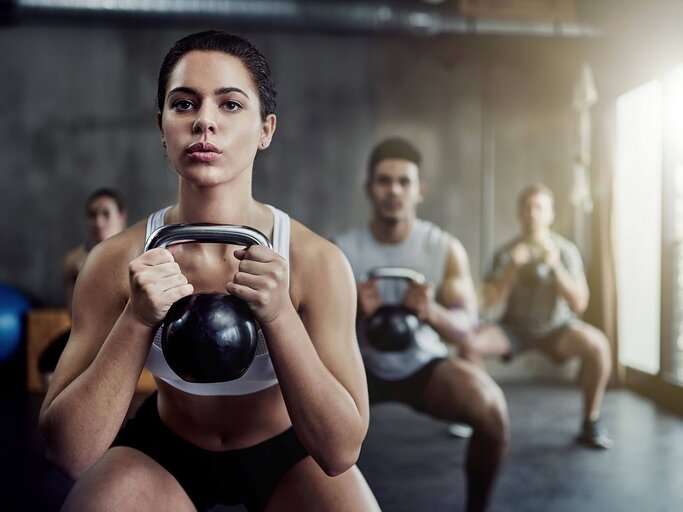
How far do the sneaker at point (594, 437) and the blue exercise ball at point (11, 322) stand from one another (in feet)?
10.8

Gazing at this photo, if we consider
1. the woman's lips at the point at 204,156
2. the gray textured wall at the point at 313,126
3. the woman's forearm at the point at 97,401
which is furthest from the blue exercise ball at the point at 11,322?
the woman's lips at the point at 204,156

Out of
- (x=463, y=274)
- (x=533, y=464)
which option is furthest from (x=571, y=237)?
(x=463, y=274)

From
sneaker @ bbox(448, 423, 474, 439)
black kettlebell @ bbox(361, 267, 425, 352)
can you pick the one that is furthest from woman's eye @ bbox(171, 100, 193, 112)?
sneaker @ bbox(448, 423, 474, 439)

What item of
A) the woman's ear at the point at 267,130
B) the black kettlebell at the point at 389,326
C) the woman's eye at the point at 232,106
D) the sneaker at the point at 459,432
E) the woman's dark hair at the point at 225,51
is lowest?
the sneaker at the point at 459,432

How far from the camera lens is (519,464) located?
2.69 metres

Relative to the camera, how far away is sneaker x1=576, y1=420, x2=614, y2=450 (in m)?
2.99

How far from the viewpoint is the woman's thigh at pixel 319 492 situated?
35.1 inches

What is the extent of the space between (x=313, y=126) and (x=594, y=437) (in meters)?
2.73

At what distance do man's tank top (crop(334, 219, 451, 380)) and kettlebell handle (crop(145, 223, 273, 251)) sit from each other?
1331 millimetres

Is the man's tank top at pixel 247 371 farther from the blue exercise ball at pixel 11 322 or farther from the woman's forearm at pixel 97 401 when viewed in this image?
the blue exercise ball at pixel 11 322

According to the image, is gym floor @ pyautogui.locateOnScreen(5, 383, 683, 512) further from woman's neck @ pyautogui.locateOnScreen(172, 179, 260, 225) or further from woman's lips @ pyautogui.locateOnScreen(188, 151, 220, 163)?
woman's lips @ pyautogui.locateOnScreen(188, 151, 220, 163)

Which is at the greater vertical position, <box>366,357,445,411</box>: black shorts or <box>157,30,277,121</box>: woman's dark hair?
<box>157,30,277,121</box>: woman's dark hair

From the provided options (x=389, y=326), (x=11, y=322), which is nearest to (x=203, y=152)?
(x=389, y=326)

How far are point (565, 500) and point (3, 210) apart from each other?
3958mm
